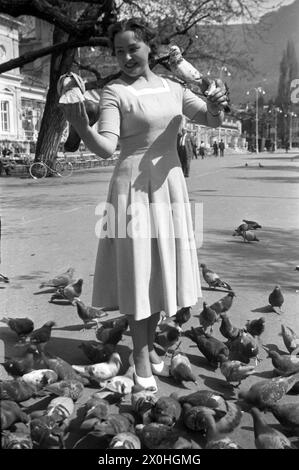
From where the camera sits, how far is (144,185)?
2.88 meters

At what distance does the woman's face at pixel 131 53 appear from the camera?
2.79m

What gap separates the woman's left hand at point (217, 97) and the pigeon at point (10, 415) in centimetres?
177

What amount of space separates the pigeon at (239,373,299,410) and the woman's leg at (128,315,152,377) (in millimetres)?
558

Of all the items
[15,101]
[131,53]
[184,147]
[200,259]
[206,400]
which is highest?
[15,101]

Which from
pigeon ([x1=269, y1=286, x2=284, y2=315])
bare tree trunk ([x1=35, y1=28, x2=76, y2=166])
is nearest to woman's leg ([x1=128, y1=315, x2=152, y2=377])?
pigeon ([x1=269, y1=286, x2=284, y2=315])

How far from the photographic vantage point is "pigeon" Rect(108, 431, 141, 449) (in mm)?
2203

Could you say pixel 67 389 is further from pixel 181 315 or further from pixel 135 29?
pixel 135 29

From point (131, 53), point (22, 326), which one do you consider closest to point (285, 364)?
point (22, 326)

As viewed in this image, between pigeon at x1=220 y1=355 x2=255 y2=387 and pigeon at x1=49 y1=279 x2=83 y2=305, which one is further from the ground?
pigeon at x1=49 y1=279 x2=83 y2=305

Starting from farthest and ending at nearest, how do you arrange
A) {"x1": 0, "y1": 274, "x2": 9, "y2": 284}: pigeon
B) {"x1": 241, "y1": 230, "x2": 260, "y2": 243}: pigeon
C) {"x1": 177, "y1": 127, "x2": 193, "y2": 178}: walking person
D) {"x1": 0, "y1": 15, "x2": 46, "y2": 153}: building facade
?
{"x1": 0, "y1": 15, "x2": 46, "y2": 153}: building facade, {"x1": 241, "y1": 230, "x2": 260, "y2": 243}: pigeon, {"x1": 177, "y1": 127, "x2": 193, "y2": 178}: walking person, {"x1": 0, "y1": 274, "x2": 9, "y2": 284}: pigeon

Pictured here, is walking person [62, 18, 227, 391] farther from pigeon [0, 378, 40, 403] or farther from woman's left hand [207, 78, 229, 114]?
pigeon [0, 378, 40, 403]

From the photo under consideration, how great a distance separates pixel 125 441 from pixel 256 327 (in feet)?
5.42

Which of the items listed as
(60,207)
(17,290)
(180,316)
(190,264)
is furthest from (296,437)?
(60,207)

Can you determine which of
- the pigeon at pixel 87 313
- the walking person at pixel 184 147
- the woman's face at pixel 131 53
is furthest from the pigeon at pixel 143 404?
the walking person at pixel 184 147
